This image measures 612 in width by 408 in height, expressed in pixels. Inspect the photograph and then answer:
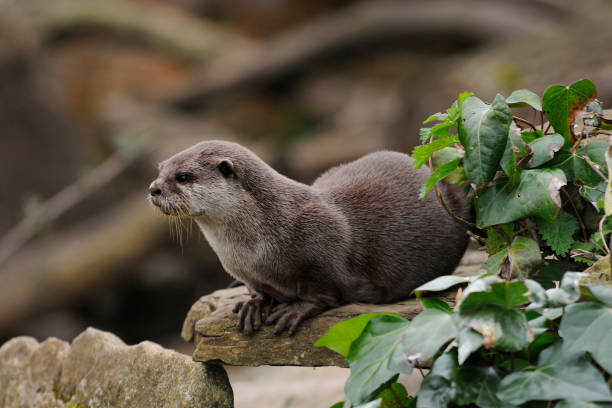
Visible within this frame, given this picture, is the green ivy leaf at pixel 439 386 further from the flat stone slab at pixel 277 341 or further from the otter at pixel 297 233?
the otter at pixel 297 233

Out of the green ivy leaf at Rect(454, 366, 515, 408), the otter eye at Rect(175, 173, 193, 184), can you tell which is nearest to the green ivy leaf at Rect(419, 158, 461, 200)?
the green ivy leaf at Rect(454, 366, 515, 408)

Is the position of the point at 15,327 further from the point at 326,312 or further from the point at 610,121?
the point at 610,121

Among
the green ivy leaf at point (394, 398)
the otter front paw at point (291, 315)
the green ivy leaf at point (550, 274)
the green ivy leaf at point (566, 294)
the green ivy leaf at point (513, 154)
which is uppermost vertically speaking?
the green ivy leaf at point (513, 154)

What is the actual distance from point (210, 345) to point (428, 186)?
1.17 meters

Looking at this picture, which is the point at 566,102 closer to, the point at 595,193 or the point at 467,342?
the point at 595,193

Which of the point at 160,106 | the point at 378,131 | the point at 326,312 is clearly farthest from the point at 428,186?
the point at 160,106

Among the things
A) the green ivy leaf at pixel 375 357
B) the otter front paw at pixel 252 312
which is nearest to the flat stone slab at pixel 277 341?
the otter front paw at pixel 252 312

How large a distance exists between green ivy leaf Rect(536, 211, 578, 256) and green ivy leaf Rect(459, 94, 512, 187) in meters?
0.31

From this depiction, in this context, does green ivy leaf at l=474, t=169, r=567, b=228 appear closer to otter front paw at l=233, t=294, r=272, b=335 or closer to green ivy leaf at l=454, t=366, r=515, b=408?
green ivy leaf at l=454, t=366, r=515, b=408

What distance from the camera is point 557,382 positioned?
2.14 meters

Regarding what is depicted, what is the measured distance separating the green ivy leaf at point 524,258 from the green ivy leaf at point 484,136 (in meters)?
0.28

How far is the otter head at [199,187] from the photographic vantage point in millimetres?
3164

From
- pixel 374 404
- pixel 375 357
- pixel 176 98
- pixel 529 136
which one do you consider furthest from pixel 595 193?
pixel 176 98

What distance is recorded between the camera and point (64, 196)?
7.87 metres
